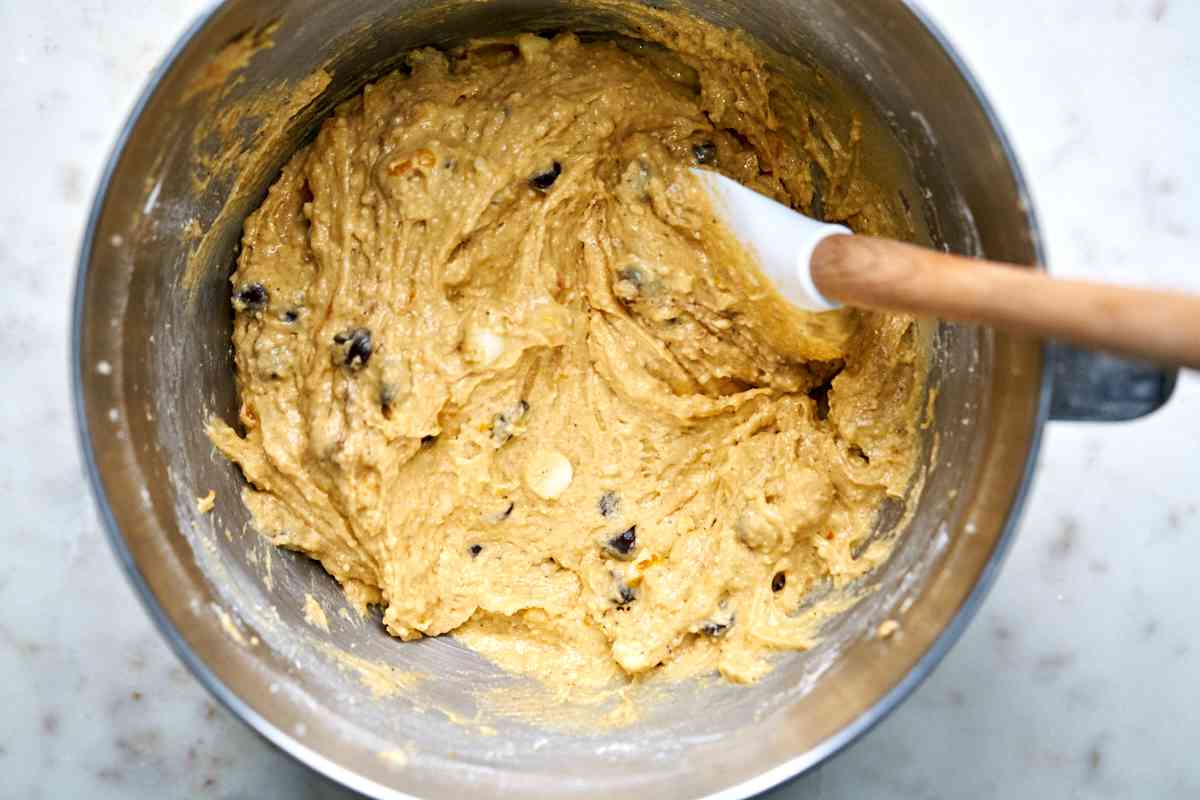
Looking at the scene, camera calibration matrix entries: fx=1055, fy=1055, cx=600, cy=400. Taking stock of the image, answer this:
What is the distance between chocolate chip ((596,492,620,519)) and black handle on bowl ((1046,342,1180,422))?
93 cm

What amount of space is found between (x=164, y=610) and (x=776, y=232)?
1.25 meters

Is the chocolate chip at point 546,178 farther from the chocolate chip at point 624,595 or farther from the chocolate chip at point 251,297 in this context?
the chocolate chip at point 624,595

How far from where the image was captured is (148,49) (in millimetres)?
2258

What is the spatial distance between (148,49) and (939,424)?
181 cm

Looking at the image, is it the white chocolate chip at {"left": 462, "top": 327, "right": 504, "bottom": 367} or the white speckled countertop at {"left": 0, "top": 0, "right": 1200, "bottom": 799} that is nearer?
the white chocolate chip at {"left": 462, "top": 327, "right": 504, "bottom": 367}

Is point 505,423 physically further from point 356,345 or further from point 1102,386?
point 1102,386

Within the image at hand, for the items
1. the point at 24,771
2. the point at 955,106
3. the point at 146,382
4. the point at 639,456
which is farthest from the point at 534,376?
the point at 24,771

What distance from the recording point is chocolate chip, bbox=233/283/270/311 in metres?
2.08

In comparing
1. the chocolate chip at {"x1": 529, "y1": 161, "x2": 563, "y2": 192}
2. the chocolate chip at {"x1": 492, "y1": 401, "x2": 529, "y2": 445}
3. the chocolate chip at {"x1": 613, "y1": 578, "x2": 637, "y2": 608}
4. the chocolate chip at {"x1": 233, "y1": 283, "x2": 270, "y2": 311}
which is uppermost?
the chocolate chip at {"x1": 529, "y1": 161, "x2": 563, "y2": 192}

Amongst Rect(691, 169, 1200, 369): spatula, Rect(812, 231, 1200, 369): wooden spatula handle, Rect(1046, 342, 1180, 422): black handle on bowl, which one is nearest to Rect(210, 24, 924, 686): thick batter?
Rect(691, 169, 1200, 369): spatula

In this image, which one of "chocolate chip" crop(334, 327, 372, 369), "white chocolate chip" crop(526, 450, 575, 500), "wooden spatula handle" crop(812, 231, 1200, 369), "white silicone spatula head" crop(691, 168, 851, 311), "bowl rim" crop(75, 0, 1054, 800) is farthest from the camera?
"white chocolate chip" crop(526, 450, 575, 500)

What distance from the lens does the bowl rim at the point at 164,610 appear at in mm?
1645

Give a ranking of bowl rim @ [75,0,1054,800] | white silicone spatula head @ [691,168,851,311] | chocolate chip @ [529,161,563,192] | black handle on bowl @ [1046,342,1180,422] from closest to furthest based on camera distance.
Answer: black handle on bowl @ [1046,342,1180,422]
bowl rim @ [75,0,1054,800]
white silicone spatula head @ [691,168,851,311]
chocolate chip @ [529,161,563,192]

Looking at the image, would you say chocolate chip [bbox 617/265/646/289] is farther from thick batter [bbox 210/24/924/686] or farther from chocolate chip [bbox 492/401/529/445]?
chocolate chip [bbox 492/401/529/445]
